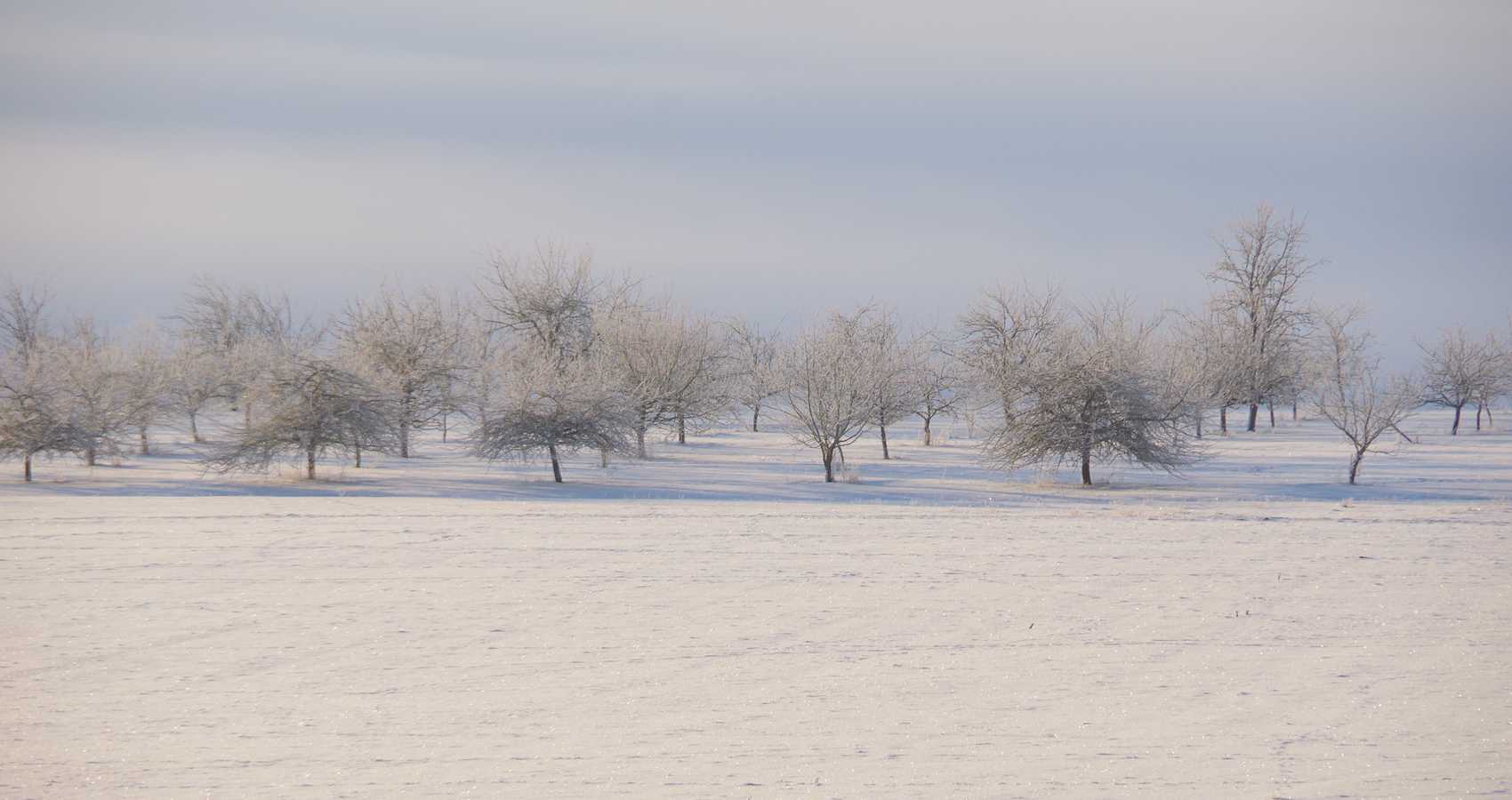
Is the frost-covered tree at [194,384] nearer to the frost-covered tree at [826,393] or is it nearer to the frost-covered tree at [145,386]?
the frost-covered tree at [145,386]

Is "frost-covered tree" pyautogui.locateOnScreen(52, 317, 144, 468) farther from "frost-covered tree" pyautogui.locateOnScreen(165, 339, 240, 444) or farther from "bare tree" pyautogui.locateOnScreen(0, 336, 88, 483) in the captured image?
"frost-covered tree" pyautogui.locateOnScreen(165, 339, 240, 444)

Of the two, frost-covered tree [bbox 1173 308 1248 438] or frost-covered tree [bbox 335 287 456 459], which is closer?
frost-covered tree [bbox 335 287 456 459]

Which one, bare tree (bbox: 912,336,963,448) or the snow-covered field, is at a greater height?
bare tree (bbox: 912,336,963,448)

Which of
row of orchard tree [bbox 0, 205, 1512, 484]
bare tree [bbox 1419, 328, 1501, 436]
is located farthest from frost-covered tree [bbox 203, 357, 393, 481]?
bare tree [bbox 1419, 328, 1501, 436]

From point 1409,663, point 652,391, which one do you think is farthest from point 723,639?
point 652,391

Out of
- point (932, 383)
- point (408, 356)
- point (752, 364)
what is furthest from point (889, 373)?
point (752, 364)

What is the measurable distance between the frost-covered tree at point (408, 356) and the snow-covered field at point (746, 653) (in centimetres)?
1489

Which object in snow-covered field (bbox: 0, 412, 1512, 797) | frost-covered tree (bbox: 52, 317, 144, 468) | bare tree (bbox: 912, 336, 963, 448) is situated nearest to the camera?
snow-covered field (bbox: 0, 412, 1512, 797)

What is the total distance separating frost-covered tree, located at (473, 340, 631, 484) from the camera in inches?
1105

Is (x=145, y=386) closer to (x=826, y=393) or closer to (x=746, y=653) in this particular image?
(x=826, y=393)

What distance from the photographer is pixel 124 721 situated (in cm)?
770

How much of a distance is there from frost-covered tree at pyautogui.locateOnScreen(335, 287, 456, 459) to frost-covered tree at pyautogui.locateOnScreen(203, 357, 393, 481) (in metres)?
4.18

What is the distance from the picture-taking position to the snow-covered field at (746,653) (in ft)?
22.9

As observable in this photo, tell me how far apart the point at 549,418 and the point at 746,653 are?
19.4 m
